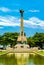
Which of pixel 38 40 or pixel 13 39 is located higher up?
pixel 13 39

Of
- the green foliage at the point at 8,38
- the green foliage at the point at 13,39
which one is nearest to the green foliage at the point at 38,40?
the green foliage at the point at 13,39

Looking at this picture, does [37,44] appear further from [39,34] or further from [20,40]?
[20,40]

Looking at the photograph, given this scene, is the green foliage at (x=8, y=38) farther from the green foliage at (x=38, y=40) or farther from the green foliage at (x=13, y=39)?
the green foliage at (x=38, y=40)

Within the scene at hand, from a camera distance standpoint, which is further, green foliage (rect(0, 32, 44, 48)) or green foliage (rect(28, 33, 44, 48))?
green foliage (rect(28, 33, 44, 48))

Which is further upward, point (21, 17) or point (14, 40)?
point (21, 17)

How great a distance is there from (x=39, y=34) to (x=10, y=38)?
14906 mm

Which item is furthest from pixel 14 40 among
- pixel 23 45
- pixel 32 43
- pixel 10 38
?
pixel 23 45

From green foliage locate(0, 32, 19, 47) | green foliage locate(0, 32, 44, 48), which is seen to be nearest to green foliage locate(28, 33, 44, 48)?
green foliage locate(0, 32, 44, 48)

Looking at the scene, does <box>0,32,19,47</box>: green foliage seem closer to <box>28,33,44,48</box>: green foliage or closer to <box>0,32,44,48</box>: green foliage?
<box>0,32,44,48</box>: green foliage

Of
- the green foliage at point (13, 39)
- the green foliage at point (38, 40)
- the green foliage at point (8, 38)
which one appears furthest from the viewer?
the green foliage at point (38, 40)

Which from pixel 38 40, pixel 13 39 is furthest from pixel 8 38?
pixel 38 40

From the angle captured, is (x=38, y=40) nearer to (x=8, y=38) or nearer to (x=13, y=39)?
(x=13, y=39)

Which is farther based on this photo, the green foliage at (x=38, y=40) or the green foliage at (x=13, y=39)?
the green foliage at (x=38, y=40)

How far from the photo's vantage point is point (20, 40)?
88.5 m
